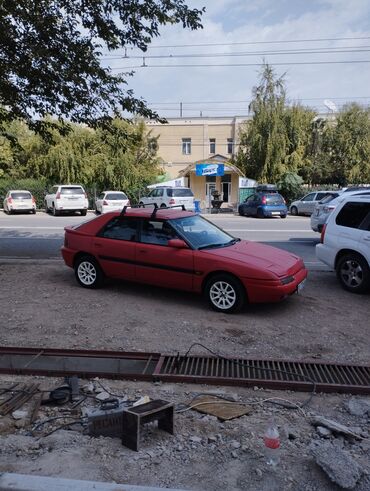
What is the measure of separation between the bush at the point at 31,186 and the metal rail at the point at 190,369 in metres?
31.4

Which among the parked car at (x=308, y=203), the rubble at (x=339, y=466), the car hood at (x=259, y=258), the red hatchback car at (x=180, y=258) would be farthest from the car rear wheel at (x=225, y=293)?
the parked car at (x=308, y=203)

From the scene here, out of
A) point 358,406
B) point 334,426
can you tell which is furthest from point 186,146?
point 334,426

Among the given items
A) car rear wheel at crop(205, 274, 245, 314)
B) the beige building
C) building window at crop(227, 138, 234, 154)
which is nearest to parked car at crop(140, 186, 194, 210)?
the beige building

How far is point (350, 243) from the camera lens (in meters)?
8.01

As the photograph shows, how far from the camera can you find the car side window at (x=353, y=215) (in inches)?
315

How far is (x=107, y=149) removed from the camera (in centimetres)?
3644

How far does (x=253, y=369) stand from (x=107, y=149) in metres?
33.4

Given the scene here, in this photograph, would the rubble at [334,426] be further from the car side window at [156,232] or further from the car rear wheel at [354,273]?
the car rear wheel at [354,273]

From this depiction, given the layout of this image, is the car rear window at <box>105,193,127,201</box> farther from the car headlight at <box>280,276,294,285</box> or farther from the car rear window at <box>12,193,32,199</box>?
the car headlight at <box>280,276,294,285</box>

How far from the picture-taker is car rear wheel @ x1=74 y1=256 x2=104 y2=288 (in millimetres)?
7863

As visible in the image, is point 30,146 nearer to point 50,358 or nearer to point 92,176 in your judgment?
point 92,176

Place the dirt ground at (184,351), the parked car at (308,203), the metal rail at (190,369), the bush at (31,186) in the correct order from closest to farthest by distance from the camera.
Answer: the dirt ground at (184,351), the metal rail at (190,369), the parked car at (308,203), the bush at (31,186)

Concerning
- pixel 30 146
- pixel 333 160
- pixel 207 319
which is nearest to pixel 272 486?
pixel 207 319

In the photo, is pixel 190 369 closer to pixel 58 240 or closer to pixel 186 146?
pixel 58 240
